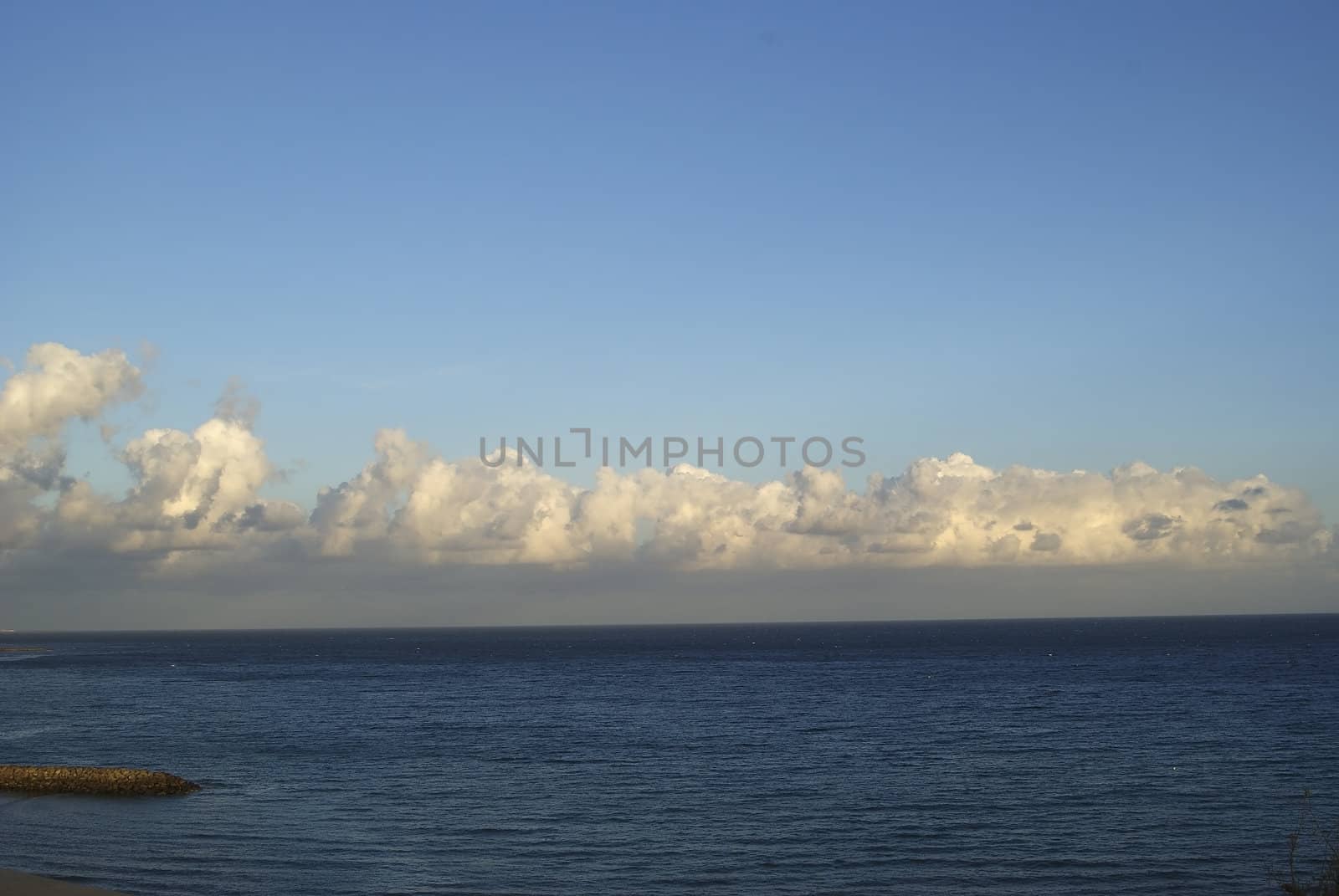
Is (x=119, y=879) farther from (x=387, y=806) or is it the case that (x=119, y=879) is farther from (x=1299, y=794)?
(x=1299, y=794)

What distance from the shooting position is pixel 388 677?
148750mm

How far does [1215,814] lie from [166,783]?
1911 inches

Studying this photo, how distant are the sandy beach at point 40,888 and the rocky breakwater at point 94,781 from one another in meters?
19.7

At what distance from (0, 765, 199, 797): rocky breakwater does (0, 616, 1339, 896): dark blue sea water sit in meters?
1.43

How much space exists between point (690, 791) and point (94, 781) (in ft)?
95.8

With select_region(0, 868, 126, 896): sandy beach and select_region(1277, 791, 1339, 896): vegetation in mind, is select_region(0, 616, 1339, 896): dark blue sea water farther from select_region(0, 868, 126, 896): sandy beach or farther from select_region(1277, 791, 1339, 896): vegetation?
select_region(0, 868, 126, 896): sandy beach

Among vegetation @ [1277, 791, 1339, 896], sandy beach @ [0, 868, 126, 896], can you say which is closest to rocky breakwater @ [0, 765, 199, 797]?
sandy beach @ [0, 868, 126, 896]

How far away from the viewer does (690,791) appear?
2151 inches

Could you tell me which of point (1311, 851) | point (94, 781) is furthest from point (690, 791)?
point (94, 781)

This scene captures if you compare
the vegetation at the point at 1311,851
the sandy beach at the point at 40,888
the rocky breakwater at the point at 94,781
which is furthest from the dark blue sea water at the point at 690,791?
the sandy beach at the point at 40,888

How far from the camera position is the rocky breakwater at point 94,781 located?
53.6 meters

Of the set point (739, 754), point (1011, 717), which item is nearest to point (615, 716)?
point (739, 754)

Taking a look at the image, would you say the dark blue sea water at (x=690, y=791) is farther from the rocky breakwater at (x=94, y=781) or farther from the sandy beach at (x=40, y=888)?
the sandy beach at (x=40, y=888)

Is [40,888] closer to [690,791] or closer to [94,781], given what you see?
[94,781]
